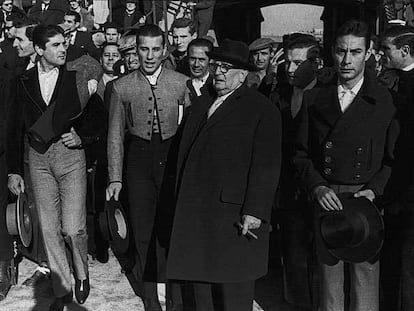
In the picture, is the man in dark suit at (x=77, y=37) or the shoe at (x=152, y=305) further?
the man in dark suit at (x=77, y=37)

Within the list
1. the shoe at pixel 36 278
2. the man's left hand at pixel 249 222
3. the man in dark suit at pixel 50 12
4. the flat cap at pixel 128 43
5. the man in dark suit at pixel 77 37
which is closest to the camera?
the man's left hand at pixel 249 222

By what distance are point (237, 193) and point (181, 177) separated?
0.38 meters

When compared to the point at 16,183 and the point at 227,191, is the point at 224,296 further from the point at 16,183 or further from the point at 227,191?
the point at 16,183

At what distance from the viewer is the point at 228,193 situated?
11.3ft

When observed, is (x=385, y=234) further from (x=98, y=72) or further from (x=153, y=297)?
(x=98, y=72)

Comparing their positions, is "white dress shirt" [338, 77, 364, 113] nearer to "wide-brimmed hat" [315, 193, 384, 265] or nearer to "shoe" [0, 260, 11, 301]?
"wide-brimmed hat" [315, 193, 384, 265]

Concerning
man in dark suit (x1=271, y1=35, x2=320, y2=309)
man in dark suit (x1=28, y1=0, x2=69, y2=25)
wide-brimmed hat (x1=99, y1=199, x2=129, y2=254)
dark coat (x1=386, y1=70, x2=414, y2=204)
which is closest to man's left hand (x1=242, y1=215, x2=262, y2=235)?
dark coat (x1=386, y1=70, x2=414, y2=204)

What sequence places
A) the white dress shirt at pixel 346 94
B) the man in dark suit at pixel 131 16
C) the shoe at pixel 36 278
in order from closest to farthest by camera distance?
the white dress shirt at pixel 346 94, the shoe at pixel 36 278, the man in dark suit at pixel 131 16

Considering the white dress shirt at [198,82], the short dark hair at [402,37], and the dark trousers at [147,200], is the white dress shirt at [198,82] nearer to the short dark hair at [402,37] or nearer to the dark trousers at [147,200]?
the dark trousers at [147,200]

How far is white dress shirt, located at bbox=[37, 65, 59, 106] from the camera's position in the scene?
14.4 ft

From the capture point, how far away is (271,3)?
42.5ft

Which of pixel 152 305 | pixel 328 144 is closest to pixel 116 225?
pixel 152 305

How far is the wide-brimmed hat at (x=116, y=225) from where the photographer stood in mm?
4328

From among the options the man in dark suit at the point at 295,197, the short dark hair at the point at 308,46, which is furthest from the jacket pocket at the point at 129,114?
the short dark hair at the point at 308,46
